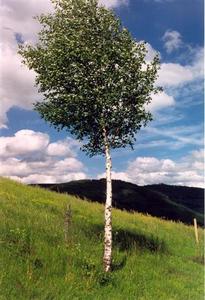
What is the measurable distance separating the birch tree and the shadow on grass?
6.23m

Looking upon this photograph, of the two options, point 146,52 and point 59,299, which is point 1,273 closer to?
point 59,299

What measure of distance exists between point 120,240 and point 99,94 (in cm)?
1070

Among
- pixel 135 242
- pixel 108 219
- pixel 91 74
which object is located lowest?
pixel 135 242

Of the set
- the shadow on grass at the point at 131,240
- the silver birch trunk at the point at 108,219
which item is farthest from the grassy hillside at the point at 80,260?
the silver birch trunk at the point at 108,219

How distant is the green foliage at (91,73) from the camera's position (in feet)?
90.3

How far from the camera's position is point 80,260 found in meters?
24.8

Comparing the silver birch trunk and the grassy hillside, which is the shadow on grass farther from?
the silver birch trunk

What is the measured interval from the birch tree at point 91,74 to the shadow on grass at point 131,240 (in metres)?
6.23

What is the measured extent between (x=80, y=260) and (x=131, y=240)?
31.3 ft

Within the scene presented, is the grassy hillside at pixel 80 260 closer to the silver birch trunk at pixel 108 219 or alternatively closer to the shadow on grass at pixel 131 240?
the shadow on grass at pixel 131 240

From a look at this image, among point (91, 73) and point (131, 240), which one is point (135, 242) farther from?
point (91, 73)

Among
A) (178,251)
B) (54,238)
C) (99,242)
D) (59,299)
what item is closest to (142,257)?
(99,242)

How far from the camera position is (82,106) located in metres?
27.8

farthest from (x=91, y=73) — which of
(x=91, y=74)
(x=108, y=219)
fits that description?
(x=108, y=219)
